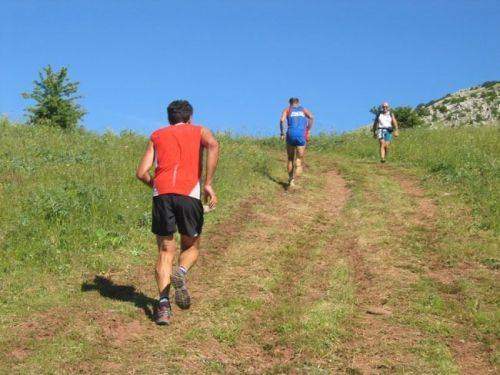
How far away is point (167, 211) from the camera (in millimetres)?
6809

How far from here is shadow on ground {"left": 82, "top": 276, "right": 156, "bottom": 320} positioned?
7.51 meters

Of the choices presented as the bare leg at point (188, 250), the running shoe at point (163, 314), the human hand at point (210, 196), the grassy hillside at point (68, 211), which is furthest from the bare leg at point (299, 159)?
the running shoe at point (163, 314)

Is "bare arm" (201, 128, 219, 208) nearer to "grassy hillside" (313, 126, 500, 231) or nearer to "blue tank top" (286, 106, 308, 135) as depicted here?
"grassy hillside" (313, 126, 500, 231)

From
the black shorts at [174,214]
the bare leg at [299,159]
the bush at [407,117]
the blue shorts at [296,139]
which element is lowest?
the black shorts at [174,214]

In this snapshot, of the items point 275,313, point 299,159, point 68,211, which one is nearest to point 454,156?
point 299,159

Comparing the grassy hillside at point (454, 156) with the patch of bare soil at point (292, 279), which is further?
the grassy hillside at point (454, 156)

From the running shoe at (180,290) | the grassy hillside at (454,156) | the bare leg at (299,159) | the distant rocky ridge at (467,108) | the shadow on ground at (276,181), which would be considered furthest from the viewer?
the distant rocky ridge at (467,108)

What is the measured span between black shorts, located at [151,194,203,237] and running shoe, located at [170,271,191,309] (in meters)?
0.47

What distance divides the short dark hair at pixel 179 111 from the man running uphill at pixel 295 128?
28.9 feet

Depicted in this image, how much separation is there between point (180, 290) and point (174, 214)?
854mm

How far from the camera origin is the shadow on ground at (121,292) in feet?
24.6

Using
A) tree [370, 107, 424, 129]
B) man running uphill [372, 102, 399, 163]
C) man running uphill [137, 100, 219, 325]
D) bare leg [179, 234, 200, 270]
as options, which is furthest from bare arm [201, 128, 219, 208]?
tree [370, 107, 424, 129]

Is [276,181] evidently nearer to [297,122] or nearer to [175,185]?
[297,122]

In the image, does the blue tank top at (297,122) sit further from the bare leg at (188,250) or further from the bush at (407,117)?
the bush at (407,117)
